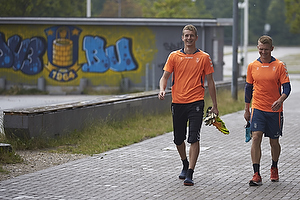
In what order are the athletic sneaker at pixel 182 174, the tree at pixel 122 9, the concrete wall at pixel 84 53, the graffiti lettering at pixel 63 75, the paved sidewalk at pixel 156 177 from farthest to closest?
the tree at pixel 122 9
the graffiti lettering at pixel 63 75
the concrete wall at pixel 84 53
the athletic sneaker at pixel 182 174
the paved sidewalk at pixel 156 177

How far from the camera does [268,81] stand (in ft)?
22.5

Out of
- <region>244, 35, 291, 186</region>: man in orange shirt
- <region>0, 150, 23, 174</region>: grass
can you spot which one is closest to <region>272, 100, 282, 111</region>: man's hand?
<region>244, 35, 291, 186</region>: man in orange shirt

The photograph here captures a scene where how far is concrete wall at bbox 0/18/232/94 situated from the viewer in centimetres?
2486

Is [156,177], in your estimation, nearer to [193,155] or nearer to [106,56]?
[193,155]

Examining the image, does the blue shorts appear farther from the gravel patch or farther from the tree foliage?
the tree foliage

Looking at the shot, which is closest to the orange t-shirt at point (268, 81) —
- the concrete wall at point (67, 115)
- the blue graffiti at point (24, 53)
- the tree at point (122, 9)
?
the concrete wall at point (67, 115)

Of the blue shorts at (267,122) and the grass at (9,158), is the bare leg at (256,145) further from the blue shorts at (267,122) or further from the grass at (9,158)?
the grass at (9,158)

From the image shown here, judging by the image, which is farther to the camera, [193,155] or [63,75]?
[63,75]

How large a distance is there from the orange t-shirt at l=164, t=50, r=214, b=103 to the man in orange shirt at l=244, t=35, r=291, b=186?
1.89ft

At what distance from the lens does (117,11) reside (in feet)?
220

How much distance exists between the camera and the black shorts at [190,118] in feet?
22.8

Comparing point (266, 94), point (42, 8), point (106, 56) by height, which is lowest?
point (106, 56)

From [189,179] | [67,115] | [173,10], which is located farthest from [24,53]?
[173,10]

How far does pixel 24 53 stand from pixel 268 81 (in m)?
19.5
